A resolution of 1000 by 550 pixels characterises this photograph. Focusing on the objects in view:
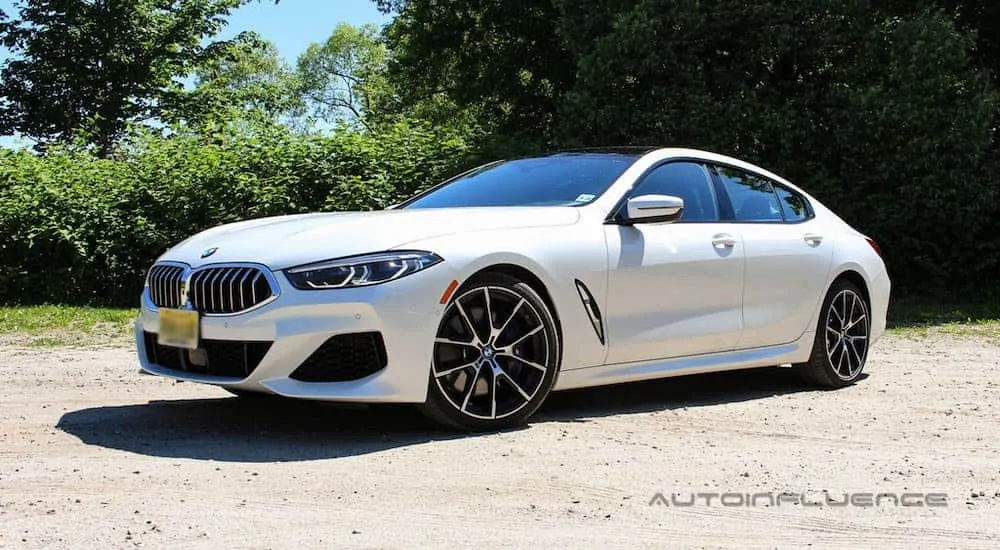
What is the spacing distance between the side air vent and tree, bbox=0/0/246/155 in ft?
98.4

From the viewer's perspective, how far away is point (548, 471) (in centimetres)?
495

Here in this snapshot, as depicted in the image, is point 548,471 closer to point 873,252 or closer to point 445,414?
point 445,414

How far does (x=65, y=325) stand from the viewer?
1260cm

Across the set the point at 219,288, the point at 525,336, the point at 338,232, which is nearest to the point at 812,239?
the point at 525,336

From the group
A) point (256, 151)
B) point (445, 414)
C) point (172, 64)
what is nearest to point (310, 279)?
point (445, 414)

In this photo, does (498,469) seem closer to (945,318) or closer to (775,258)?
(775,258)

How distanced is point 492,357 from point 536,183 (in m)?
1.41

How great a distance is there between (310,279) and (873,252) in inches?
181

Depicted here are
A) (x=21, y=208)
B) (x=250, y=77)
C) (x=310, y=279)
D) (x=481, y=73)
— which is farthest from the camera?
(x=250, y=77)

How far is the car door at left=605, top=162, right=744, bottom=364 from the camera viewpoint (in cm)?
630

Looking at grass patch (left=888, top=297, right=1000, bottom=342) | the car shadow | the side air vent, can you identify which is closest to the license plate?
the car shadow

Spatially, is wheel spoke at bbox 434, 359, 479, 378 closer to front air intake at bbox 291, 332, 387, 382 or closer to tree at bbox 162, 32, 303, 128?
front air intake at bbox 291, 332, 387, 382

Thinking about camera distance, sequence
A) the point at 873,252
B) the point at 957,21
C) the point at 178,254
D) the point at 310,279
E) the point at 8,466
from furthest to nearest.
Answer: the point at 957,21 → the point at 873,252 → the point at 178,254 → the point at 310,279 → the point at 8,466

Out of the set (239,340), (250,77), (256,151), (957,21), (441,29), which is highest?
(250,77)
